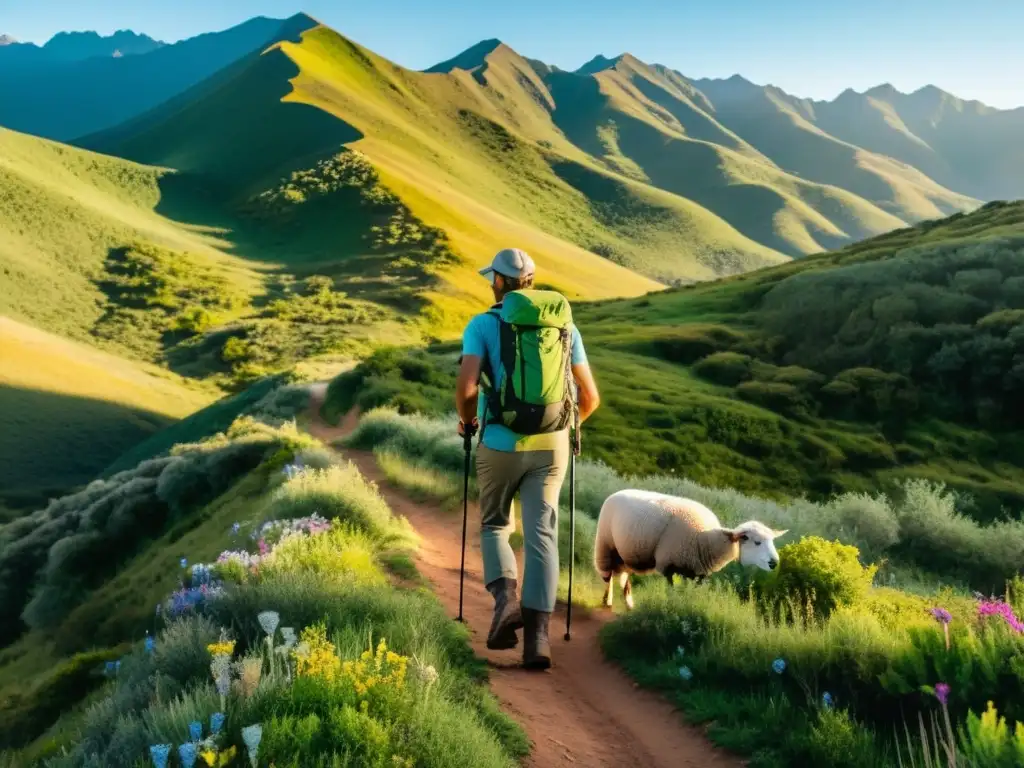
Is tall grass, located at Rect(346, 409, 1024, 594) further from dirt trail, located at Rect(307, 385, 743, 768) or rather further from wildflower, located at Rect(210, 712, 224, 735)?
wildflower, located at Rect(210, 712, 224, 735)

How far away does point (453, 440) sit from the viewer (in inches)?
704

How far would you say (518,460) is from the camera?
6.37 meters

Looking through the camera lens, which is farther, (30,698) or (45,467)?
(45,467)

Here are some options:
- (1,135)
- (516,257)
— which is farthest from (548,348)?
(1,135)

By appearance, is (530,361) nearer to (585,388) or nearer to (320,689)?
(585,388)

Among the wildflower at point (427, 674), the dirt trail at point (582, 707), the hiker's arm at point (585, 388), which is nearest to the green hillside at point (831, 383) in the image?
the dirt trail at point (582, 707)

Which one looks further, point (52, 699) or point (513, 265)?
point (52, 699)

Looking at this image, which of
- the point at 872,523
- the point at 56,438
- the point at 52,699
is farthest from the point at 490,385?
the point at 56,438

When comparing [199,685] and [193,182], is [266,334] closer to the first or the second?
[199,685]

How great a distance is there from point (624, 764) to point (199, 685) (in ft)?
10.3

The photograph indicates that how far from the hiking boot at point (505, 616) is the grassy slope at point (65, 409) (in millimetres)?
50041

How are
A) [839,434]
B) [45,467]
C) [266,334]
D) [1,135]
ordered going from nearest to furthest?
[839,434], [45,467], [266,334], [1,135]

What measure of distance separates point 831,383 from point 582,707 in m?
38.2

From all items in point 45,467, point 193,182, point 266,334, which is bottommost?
point 45,467
